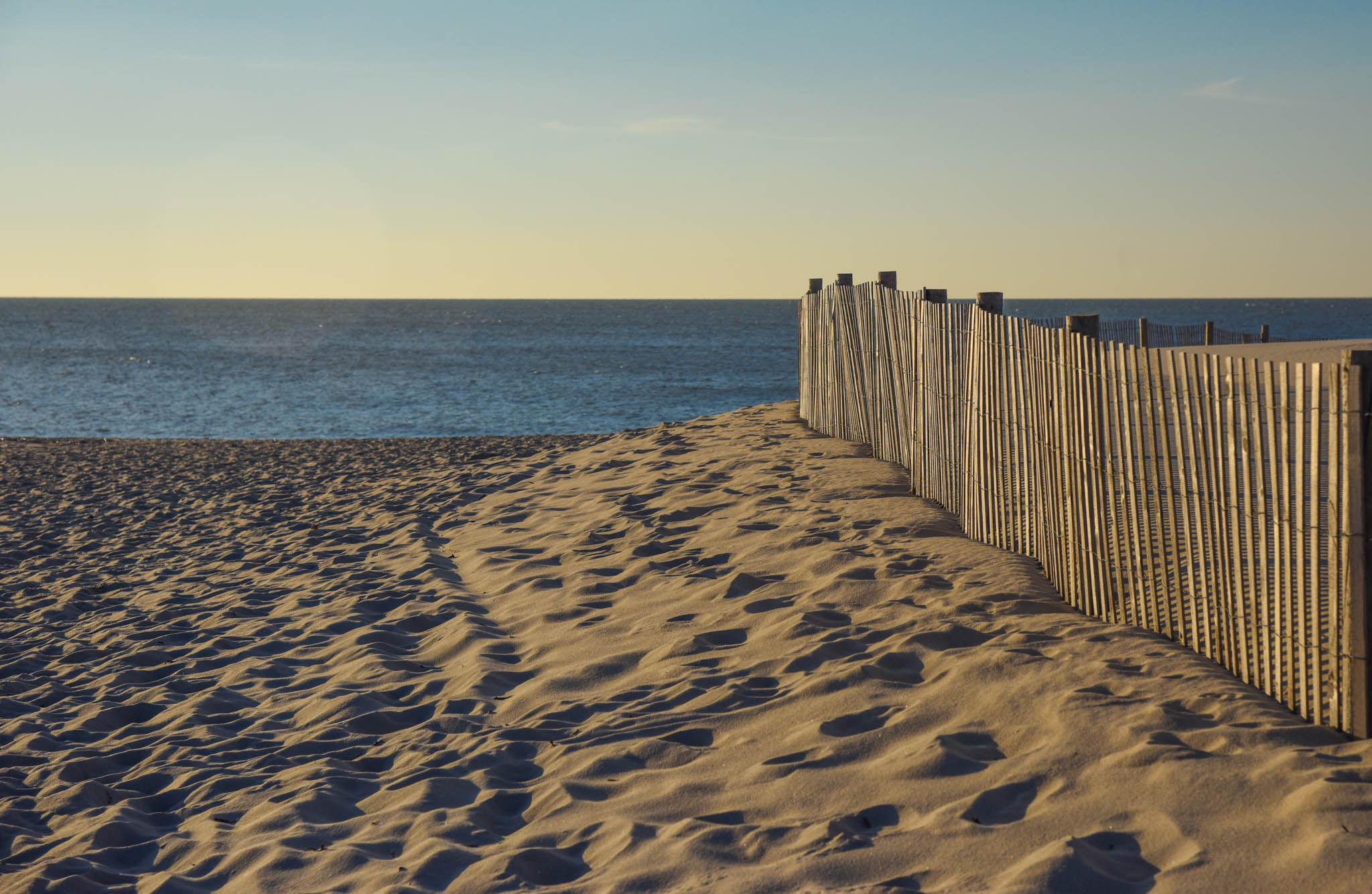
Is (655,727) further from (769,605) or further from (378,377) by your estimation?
(378,377)

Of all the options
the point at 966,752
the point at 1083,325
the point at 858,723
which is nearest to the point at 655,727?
the point at 858,723

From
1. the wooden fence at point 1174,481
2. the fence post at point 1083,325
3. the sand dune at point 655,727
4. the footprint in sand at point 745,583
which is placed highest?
the fence post at point 1083,325

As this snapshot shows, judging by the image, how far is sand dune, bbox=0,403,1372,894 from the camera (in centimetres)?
304

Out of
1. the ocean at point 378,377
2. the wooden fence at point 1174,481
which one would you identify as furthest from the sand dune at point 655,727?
the ocean at point 378,377

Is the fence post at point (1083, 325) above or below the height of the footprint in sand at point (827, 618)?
above

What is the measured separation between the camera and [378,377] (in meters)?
39.6

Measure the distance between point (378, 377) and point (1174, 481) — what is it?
37741 mm

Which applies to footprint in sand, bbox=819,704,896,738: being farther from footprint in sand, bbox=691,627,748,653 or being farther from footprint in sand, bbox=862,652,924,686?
footprint in sand, bbox=691,627,748,653

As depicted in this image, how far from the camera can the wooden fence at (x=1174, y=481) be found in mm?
3322

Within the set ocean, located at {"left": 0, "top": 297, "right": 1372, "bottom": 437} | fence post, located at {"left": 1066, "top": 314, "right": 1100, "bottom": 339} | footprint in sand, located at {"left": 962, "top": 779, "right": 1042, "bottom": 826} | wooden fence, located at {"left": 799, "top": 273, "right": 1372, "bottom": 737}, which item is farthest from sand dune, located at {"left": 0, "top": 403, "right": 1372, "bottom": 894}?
ocean, located at {"left": 0, "top": 297, "right": 1372, "bottom": 437}

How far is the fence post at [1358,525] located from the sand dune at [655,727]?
0.18 meters

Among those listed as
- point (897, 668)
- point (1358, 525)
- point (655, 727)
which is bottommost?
point (655, 727)

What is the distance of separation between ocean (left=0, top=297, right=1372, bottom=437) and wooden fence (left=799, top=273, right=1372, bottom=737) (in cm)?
1718

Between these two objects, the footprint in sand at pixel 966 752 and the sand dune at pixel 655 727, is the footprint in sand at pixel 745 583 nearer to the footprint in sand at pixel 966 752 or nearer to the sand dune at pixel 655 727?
the sand dune at pixel 655 727
